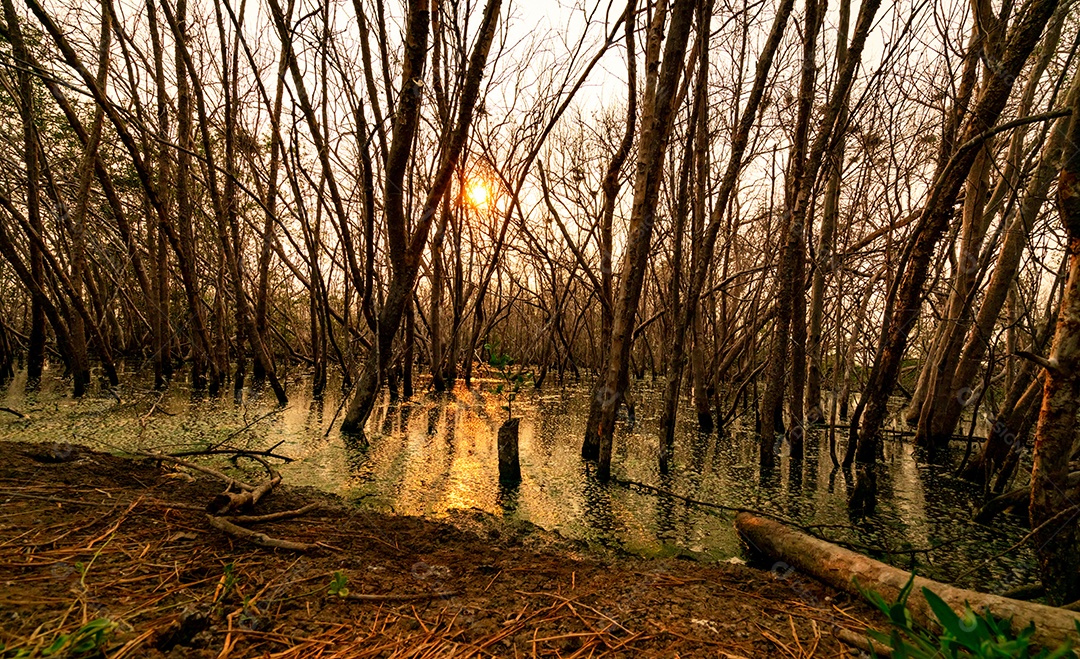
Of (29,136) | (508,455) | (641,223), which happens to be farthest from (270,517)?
(29,136)

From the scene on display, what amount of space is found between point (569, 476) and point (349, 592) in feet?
5.34

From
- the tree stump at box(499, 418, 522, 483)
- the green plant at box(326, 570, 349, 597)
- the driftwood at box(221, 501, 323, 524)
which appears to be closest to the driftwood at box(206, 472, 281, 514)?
the driftwood at box(221, 501, 323, 524)

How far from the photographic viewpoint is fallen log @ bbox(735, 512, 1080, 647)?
1157mm

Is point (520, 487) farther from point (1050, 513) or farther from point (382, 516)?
point (1050, 513)

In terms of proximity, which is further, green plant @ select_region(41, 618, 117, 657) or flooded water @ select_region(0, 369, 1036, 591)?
flooded water @ select_region(0, 369, 1036, 591)

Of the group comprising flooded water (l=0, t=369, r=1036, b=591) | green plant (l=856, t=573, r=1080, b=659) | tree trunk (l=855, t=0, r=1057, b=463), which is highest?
tree trunk (l=855, t=0, r=1057, b=463)

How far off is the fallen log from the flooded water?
0.16m

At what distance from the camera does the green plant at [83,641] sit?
0.96m

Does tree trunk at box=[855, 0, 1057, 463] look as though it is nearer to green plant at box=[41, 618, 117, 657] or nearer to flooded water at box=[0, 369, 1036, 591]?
flooded water at box=[0, 369, 1036, 591]

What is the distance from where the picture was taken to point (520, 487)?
262 centimetres

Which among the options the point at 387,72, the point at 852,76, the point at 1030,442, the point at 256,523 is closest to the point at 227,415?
the point at 256,523

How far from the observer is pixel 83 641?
1006 mm

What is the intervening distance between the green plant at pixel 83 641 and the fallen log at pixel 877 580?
4.88 ft

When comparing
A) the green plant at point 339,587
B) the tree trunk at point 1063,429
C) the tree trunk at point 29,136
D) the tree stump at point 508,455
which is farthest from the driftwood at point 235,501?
the tree trunk at point 29,136
